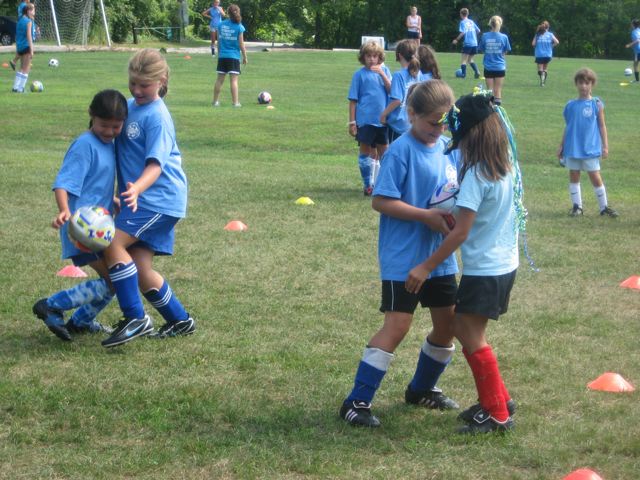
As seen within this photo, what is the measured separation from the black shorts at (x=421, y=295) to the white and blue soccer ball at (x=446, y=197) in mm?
358

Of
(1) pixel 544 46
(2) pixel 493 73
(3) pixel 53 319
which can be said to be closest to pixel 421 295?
(3) pixel 53 319

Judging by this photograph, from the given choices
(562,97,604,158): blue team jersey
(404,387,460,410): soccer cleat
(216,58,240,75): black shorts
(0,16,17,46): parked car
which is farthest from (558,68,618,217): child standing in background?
(0,16,17,46): parked car

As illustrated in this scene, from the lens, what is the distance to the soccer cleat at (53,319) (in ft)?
19.2

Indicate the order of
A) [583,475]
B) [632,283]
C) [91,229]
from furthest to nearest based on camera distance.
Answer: [632,283]
[91,229]
[583,475]

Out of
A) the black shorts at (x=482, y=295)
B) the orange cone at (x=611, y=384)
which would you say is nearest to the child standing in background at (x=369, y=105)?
the orange cone at (x=611, y=384)

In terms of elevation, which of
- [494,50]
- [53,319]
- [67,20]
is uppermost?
[494,50]

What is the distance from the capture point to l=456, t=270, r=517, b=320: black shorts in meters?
4.45

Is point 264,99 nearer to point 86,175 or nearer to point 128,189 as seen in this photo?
point 86,175

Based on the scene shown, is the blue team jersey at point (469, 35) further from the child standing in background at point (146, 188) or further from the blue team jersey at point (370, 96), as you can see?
the child standing in background at point (146, 188)

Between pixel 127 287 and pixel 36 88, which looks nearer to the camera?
pixel 127 287

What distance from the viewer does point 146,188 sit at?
18.3 feet

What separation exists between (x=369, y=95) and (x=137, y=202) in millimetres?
5993

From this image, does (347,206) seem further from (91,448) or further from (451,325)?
(91,448)

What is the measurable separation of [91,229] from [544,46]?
2664 centimetres
